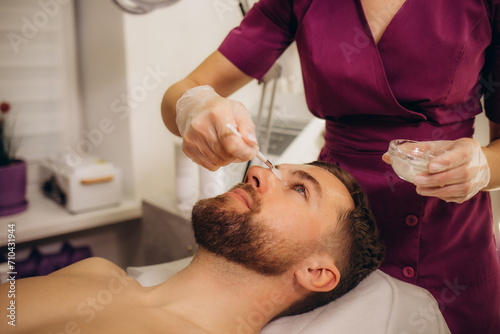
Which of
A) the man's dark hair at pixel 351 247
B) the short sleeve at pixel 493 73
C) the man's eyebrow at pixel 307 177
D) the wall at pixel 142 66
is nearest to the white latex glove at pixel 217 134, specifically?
the man's eyebrow at pixel 307 177

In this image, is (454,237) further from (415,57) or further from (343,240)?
(415,57)

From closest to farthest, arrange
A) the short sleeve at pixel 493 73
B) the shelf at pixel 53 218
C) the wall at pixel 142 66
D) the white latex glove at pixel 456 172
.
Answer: the white latex glove at pixel 456 172
the short sleeve at pixel 493 73
the shelf at pixel 53 218
the wall at pixel 142 66

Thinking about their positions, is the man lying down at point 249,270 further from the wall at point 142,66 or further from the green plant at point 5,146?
the wall at point 142,66

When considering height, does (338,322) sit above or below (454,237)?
below

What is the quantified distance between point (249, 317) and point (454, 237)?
0.62 m

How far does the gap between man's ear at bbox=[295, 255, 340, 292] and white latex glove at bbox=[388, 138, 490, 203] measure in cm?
37

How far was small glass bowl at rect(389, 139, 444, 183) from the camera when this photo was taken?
0.96m

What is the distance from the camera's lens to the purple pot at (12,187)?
204 centimetres

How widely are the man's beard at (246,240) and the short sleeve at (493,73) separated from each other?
0.63 metres

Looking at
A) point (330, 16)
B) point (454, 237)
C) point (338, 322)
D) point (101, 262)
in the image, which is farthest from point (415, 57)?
point (101, 262)

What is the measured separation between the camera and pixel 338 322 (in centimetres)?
118

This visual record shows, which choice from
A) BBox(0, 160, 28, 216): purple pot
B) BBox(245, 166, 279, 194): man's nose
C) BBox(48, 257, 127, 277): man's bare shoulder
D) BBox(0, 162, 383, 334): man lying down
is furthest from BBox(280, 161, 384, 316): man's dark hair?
BBox(0, 160, 28, 216): purple pot

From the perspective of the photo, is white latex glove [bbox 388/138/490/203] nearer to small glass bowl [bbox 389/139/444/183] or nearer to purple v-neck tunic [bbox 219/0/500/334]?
small glass bowl [bbox 389/139/444/183]

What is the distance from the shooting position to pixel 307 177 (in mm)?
1276
